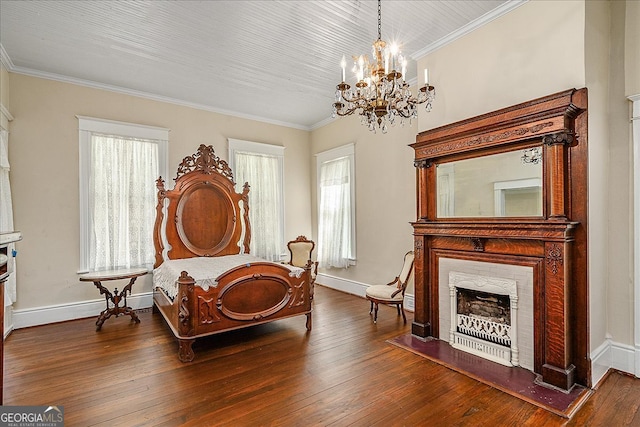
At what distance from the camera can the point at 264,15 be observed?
115 inches

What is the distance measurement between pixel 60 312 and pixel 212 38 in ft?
12.9

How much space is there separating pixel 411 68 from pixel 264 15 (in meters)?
2.02

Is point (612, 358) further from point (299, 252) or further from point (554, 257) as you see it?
point (299, 252)

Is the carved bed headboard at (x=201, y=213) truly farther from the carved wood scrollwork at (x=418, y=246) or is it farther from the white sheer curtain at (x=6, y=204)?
the carved wood scrollwork at (x=418, y=246)

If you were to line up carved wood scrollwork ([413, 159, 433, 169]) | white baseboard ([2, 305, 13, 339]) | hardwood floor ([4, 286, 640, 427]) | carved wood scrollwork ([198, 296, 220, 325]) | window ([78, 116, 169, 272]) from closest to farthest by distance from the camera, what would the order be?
1. hardwood floor ([4, 286, 640, 427])
2. carved wood scrollwork ([198, 296, 220, 325])
3. carved wood scrollwork ([413, 159, 433, 169])
4. white baseboard ([2, 305, 13, 339])
5. window ([78, 116, 169, 272])

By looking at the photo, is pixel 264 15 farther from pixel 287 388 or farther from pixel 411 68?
pixel 287 388

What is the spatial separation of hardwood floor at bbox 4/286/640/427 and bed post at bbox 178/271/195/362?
101 mm

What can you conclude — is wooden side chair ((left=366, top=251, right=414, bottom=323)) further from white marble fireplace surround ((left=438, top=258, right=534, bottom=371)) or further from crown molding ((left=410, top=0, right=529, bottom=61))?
crown molding ((left=410, top=0, right=529, bottom=61))

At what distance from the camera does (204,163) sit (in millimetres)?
4949

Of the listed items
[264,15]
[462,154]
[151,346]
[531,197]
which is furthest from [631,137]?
[151,346]

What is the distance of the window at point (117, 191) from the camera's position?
4.28 metres

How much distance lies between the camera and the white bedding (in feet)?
10.7

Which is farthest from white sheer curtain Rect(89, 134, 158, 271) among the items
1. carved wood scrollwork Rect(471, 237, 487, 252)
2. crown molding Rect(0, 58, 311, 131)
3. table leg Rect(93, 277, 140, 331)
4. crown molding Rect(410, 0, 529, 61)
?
carved wood scrollwork Rect(471, 237, 487, 252)

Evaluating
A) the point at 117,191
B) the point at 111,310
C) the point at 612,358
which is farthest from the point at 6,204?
the point at 612,358
